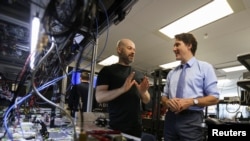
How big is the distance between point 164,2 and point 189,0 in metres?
0.36

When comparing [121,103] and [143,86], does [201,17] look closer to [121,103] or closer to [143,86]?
[143,86]

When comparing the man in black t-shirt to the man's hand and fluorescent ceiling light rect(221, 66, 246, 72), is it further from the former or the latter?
fluorescent ceiling light rect(221, 66, 246, 72)

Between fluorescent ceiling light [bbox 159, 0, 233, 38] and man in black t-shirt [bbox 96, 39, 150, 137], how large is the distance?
187 cm

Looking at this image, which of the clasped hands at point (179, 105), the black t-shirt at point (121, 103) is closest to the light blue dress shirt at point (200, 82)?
the clasped hands at point (179, 105)

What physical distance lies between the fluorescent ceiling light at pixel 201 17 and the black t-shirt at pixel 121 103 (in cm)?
198

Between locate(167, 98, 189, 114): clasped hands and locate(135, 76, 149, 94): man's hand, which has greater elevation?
locate(135, 76, 149, 94): man's hand

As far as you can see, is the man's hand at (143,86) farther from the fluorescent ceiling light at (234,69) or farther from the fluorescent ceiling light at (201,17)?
the fluorescent ceiling light at (234,69)

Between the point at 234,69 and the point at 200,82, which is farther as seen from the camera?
the point at 234,69

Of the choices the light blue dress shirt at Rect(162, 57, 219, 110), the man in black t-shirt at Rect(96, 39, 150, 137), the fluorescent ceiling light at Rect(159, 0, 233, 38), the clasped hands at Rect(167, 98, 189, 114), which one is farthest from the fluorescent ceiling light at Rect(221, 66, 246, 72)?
the clasped hands at Rect(167, 98, 189, 114)

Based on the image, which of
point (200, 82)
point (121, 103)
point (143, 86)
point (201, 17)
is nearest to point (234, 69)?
point (201, 17)

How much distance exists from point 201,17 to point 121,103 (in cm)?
244

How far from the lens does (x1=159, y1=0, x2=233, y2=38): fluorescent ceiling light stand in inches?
113

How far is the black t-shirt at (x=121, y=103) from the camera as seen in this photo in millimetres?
1465

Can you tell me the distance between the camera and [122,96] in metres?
1.53
